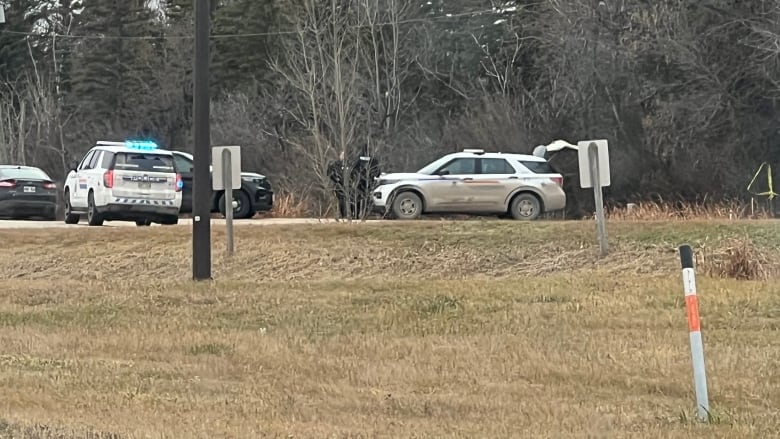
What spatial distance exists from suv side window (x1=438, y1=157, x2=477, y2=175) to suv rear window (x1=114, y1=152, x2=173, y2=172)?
5.43 metres

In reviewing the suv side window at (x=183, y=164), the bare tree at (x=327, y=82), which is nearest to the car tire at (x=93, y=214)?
the suv side window at (x=183, y=164)

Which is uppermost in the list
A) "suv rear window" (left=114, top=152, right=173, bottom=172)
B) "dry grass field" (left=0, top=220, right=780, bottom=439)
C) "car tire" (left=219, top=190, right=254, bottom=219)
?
"suv rear window" (left=114, top=152, right=173, bottom=172)

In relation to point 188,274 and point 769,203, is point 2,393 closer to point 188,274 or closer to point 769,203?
point 188,274

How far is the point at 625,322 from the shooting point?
34.4 feet

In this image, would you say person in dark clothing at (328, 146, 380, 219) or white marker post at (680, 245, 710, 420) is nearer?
white marker post at (680, 245, 710, 420)

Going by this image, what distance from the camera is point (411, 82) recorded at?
4959 centimetres

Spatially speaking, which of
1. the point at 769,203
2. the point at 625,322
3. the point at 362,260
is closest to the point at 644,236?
the point at 362,260

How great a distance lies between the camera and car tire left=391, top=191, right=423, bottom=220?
22.0 metres

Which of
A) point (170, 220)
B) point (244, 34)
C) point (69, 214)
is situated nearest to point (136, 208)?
point (170, 220)

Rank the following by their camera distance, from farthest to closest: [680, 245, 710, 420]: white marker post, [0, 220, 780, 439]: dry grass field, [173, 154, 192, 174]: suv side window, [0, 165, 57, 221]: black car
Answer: [0, 165, 57, 221]: black car → [173, 154, 192, 174]: suv side window → [0, 220, 780, 439]: dry grass field → [680, 245, 710, 420]: white marker post

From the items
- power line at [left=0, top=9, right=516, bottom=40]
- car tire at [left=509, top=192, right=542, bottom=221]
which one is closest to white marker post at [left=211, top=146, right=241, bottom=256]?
car tire at [left=509, top=192, right=542, bottom=221]

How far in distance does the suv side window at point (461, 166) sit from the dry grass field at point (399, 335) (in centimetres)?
410

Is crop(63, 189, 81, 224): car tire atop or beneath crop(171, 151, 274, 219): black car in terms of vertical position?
beneath

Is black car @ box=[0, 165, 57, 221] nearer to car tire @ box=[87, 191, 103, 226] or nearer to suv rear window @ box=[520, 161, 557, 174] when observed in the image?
car tire @ box=[87, 191, 103, 226]
